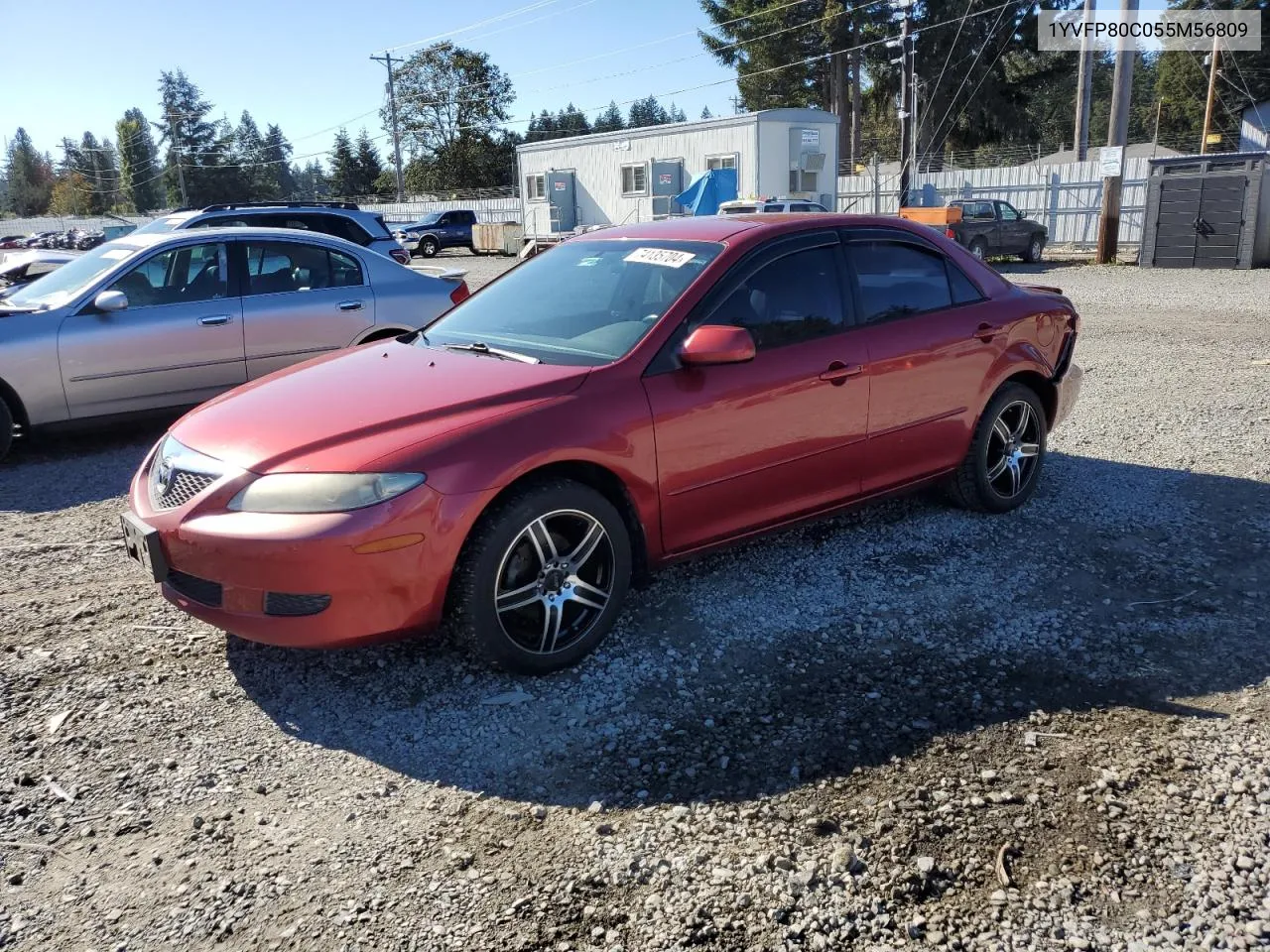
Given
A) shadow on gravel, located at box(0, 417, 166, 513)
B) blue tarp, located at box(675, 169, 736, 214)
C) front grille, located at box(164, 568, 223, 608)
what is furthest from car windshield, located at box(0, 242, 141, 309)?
blue tarp, located at box(675, 169, 736, 214)

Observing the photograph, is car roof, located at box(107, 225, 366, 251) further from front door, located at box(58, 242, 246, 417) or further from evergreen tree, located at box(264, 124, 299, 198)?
evergreen tree, located at box(264, 124, 299, 198)

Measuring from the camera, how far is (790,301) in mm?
4348

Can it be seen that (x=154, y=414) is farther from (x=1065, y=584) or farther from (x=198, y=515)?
(x=1065, y=584)

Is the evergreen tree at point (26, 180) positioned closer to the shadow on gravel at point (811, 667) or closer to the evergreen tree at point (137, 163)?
→ the evergreen tree at point (137, 163)

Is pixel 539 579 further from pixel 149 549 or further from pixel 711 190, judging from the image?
pixel 711 190

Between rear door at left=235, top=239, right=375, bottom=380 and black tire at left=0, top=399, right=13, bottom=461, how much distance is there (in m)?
1.62

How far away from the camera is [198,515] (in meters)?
3.33

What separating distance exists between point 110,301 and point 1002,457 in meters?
6.00

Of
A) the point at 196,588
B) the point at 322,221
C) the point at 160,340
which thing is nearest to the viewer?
the point at 196,588

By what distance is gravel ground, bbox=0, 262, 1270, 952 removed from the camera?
244 centimetres

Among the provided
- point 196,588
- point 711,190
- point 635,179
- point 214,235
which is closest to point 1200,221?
point 711,190

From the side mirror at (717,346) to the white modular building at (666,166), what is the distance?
25.0 meters

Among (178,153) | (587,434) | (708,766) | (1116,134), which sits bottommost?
(708,766)

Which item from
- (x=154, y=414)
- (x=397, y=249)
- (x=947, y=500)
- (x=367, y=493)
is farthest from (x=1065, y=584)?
(x=397, y=249)
